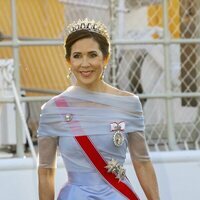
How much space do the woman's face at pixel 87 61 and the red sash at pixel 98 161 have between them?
0.12 m

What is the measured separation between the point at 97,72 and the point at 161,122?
2881 millimetres

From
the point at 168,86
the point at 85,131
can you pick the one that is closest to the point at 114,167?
the point at 85,131

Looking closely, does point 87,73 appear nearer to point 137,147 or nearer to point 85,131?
point 85,131

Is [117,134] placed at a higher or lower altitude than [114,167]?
higher

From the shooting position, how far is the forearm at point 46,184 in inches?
119

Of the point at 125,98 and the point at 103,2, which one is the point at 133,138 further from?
the point at 103,2

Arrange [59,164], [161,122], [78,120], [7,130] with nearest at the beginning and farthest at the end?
1. [78,120]
2. [59,164]
3. [7,130]
4. [161,122]

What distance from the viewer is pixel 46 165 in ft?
10.0

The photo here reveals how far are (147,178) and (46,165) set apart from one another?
1.38 ft

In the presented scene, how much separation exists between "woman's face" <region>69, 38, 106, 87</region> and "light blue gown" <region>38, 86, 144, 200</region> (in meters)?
0.05

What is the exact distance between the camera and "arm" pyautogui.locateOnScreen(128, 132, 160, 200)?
3.12 metres

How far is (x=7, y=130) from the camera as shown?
17.2 ft

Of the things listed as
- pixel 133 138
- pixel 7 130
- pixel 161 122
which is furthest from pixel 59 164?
A: pixel 133 138

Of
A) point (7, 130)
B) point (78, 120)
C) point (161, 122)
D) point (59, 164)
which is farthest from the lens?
point (161, 122)
